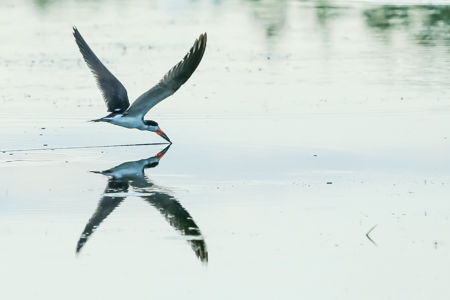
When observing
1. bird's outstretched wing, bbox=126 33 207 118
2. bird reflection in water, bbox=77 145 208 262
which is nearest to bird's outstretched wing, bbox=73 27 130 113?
bird's outstretched wing, bbox=126 33 207 118

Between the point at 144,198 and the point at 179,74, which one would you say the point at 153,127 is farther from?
the point at 144,198

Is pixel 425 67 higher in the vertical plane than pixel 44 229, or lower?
lower

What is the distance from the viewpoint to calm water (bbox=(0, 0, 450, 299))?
6691 millimetres

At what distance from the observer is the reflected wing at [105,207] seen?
7629 mm

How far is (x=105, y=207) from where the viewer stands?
8.52 meters

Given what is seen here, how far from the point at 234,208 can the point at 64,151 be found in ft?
11.1

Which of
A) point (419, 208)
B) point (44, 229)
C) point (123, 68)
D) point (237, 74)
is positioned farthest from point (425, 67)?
point (44, 229)

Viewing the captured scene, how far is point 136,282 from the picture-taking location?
21.5 ft

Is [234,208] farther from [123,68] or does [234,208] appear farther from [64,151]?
[123,68]

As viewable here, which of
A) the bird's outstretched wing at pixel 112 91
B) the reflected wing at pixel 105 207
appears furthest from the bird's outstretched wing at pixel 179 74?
the reflected wing at pixel 105 207

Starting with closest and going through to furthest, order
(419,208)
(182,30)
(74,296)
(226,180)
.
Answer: (74,296), (419,208), (226,180), (182,30)

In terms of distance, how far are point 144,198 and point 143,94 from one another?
2389mm

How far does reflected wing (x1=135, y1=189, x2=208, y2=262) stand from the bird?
1902 mm

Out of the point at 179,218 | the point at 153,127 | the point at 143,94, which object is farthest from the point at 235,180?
the point at 153,127
